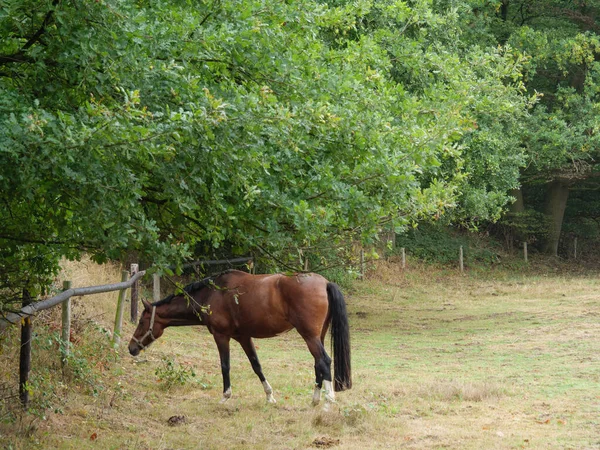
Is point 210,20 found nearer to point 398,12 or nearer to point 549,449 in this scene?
point 549,449

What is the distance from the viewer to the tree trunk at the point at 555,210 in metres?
36.9

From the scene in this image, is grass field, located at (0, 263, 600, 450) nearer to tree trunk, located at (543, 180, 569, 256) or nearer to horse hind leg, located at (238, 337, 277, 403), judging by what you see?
horse hind leg, located at (238, 337, 277, 403)

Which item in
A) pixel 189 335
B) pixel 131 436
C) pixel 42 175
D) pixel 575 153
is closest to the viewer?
pixel 42 175

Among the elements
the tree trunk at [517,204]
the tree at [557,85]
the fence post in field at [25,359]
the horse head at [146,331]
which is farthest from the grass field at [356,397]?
the tree trunk at [517,204]

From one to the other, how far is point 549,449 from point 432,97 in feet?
23.8

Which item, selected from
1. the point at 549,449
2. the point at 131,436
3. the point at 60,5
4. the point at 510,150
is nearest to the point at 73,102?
the point at 60,5

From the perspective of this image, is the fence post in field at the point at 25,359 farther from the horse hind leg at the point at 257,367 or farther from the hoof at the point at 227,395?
the horse hind leg at the point at 257,367

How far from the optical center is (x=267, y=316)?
1109 cm

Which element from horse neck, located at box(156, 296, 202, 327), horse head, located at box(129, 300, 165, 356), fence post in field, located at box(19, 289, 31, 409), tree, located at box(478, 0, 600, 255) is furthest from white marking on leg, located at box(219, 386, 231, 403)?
tree, located at box(478, 0, 600, 255)

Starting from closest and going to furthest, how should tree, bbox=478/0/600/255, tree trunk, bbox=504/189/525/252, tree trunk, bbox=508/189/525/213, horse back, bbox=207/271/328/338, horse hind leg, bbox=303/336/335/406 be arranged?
horse hind leg, bbox=303/336/335/406
horse back, bbox=207/271/328/338
tree, bbox=478/0/600/255
tree trunk, bbox=504/189/525/252
tree trunk, bbox=508/189/525/213

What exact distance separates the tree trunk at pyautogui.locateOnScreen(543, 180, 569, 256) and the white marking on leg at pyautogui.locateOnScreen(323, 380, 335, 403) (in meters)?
28.9

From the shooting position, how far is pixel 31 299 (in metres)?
8.13

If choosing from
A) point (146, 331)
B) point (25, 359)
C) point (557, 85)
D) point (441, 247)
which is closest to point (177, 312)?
point (146, 331)

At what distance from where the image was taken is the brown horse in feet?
34.2
